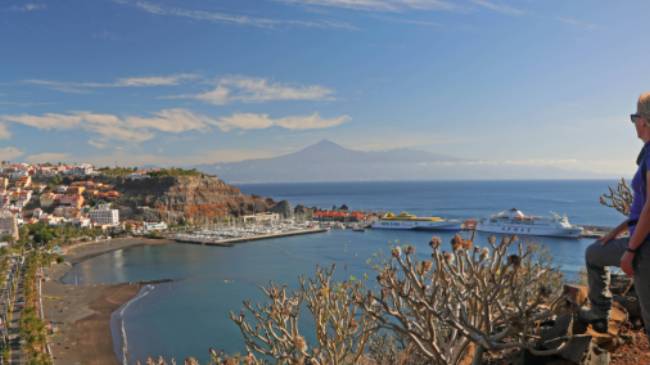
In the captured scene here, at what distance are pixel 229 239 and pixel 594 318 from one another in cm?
5196

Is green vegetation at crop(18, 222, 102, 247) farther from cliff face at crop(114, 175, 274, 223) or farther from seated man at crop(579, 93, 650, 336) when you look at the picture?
seated man at crop(579, 93, 650, 336)

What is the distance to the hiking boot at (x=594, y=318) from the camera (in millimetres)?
3328

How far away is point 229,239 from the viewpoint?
174 ft

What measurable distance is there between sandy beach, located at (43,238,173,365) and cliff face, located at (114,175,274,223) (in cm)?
3222

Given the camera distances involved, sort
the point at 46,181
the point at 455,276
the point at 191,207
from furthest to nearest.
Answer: the point at 46,181
the point at 191,207
the point at 455,276

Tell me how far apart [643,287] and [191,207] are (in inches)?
2931

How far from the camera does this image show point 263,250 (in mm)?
45625

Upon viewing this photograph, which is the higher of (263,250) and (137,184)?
(137,184)

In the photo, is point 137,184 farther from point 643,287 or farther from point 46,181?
point 643,287

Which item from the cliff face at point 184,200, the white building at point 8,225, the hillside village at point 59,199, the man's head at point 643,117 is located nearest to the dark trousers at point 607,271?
the man's head at point 643,117

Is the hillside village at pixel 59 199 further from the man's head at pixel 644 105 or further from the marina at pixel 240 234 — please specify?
the man's head at pixel 644 105

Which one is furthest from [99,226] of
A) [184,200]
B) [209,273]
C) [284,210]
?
[209,273]

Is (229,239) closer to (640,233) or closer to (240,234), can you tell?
(240,234)

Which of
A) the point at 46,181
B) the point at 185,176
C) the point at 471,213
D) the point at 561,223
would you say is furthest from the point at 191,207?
the point at 561,223
